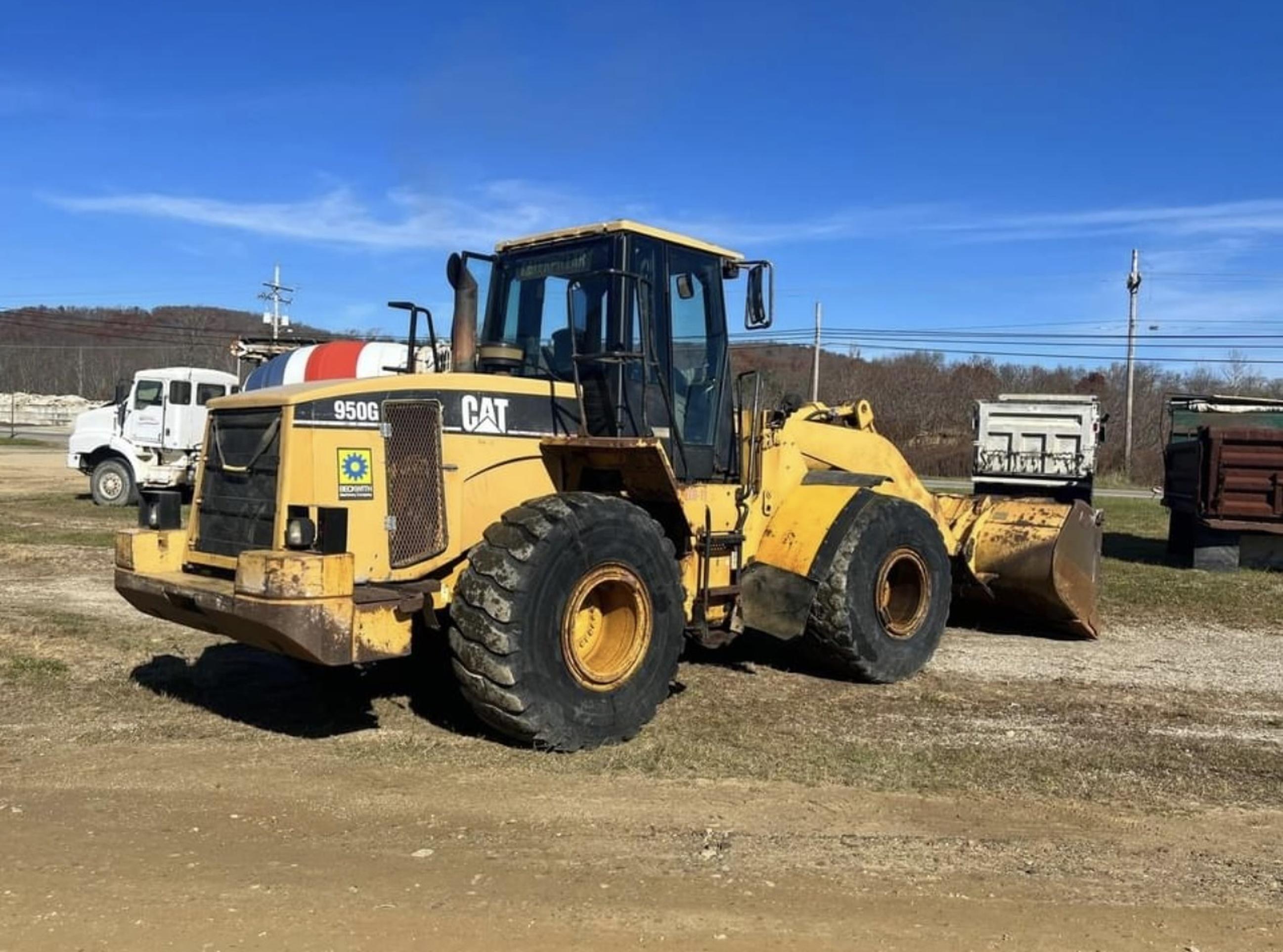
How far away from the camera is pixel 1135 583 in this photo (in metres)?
13.1

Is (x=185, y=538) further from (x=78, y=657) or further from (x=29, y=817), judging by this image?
(x=78, y=657)

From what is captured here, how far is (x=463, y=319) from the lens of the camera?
6875mm

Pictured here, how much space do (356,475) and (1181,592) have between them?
409 inches

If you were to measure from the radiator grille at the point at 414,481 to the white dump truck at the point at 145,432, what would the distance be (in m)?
16.9

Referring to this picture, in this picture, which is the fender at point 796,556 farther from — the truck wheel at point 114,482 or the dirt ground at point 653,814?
the truck wheel at point 114,482

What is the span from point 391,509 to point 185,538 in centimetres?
134

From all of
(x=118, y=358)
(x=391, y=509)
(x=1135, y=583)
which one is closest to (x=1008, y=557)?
(x=1135, y=583)

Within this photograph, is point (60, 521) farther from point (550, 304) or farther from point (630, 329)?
point (630, 329)

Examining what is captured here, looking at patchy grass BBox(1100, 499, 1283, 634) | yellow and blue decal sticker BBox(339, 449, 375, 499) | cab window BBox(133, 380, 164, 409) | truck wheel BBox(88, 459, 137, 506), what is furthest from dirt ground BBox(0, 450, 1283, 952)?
truck wheel BBox(88, 459, 137, 506)

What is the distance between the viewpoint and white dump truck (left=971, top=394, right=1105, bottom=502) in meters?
18.7

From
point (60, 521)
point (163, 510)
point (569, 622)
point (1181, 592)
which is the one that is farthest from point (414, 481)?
point (60, 521)

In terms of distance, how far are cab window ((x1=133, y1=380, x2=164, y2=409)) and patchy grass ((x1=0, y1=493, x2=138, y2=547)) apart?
80.7 inches

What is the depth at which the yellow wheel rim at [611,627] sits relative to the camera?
19.1ft

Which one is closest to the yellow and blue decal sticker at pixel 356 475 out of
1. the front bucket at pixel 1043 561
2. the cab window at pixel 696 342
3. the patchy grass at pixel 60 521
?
the cab window at pixel 696 342
